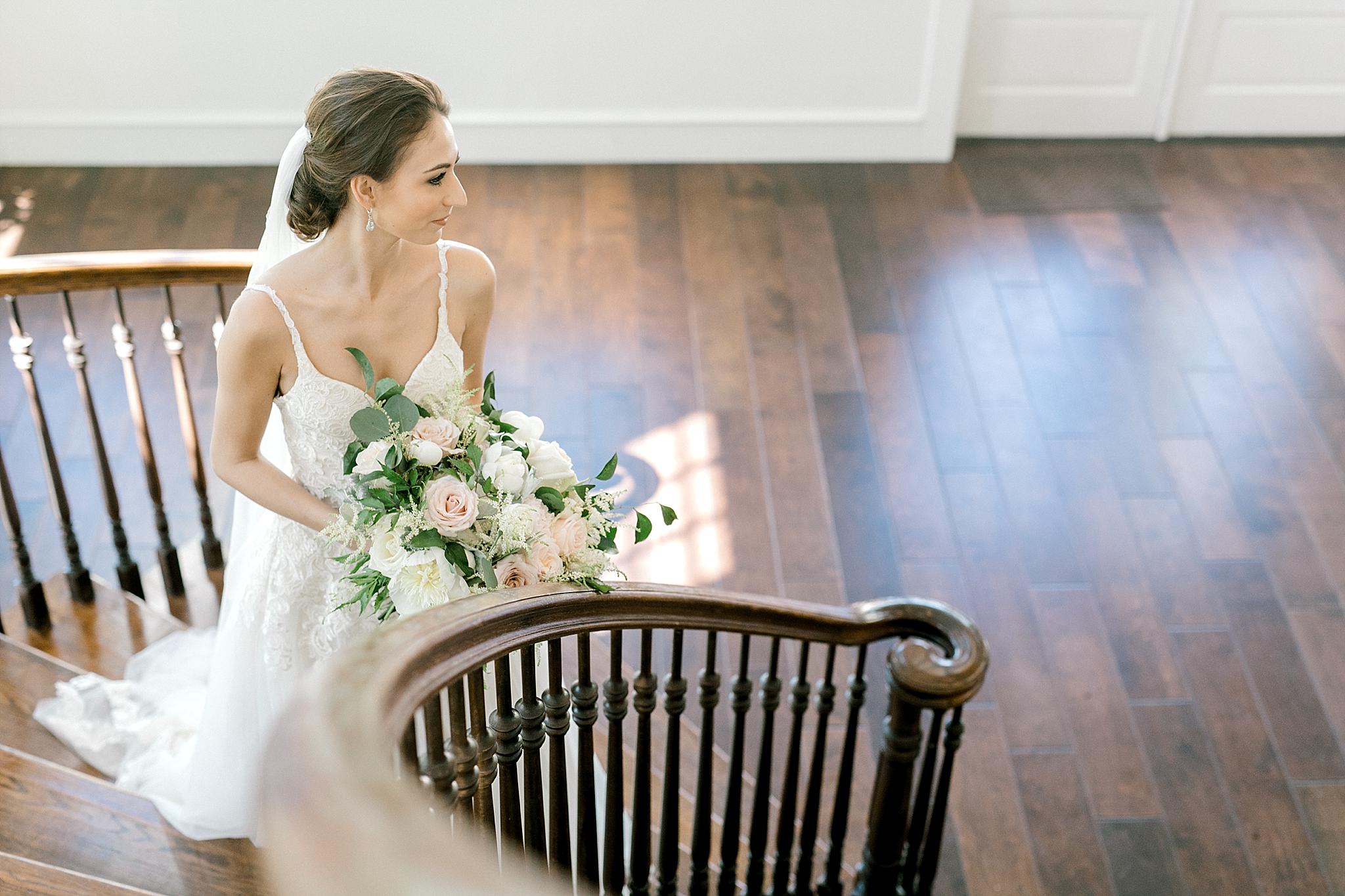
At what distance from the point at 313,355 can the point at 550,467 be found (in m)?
0.54

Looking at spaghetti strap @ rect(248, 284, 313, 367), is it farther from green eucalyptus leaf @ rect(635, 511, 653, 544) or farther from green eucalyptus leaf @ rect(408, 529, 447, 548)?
green eucalyptus leaf @ rect(635, 511, 653, 544)

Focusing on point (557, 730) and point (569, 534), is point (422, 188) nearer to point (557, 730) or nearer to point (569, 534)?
point (569, 534)

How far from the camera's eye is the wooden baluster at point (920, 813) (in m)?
2.39

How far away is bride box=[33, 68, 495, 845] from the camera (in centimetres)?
212

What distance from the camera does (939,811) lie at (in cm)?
252

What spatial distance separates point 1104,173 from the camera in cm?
578

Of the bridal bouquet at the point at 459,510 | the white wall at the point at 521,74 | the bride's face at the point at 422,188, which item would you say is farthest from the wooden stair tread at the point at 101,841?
the white wall at the point at 521,74

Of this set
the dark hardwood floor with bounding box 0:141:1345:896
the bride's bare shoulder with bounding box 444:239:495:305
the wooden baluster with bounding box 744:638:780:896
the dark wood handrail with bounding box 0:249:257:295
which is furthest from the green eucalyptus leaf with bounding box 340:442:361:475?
the dark hardwood floor with bounding box 0:141:1345:896

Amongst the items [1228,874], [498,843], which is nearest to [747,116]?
[1228,874]

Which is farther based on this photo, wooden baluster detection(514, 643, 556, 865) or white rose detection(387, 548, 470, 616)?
white rose detection(387, 548, 470, 616)

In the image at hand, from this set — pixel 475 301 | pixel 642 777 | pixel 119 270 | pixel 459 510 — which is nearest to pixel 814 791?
pixel 642 777

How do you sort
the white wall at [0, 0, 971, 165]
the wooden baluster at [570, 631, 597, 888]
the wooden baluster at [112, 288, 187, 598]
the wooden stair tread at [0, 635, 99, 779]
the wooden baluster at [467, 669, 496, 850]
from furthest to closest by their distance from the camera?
the white wall at [0, 0, 971, 165], the wooden baluster at [112, 288, 187, 598], the wooden stair tread at [0, 635, 99, 779], the wooden baluster at [570, 631, 597, 888], the wooden baluster at [467, 669, 496, 850]

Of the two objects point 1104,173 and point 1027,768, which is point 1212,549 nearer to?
point 1027,768

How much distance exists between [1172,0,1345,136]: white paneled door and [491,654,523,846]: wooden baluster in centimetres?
536
